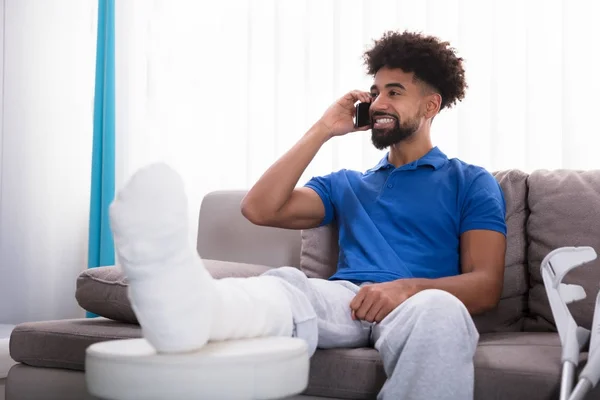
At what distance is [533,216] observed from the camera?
6.46ft

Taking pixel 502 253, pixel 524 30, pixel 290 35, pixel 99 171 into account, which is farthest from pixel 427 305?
pixel 99 171

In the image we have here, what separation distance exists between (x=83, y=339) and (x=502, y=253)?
1010 millimetres

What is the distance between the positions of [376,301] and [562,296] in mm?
375

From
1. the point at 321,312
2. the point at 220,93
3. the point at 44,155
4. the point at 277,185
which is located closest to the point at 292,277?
the point at 321,312

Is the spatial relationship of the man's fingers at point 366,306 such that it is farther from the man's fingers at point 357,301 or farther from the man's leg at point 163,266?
the man's leg at point 163,266

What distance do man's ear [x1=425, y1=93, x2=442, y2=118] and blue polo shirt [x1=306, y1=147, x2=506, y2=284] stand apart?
135 mm

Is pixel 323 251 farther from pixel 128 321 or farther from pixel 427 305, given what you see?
pixel 427 305

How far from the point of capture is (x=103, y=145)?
307 cm

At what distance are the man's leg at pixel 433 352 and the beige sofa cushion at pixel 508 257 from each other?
56 centimetres

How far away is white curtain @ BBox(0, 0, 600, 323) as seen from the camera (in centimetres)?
262

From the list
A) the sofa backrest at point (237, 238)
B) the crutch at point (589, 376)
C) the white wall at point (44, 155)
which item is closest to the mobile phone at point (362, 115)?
the sofa backrest at point (237, 238)

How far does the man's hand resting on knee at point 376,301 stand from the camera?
158 cm

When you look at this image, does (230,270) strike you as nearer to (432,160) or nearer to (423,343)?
(432,160)

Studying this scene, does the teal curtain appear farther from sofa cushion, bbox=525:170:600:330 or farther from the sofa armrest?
sofa cushion, bbox=525:170:600:330
